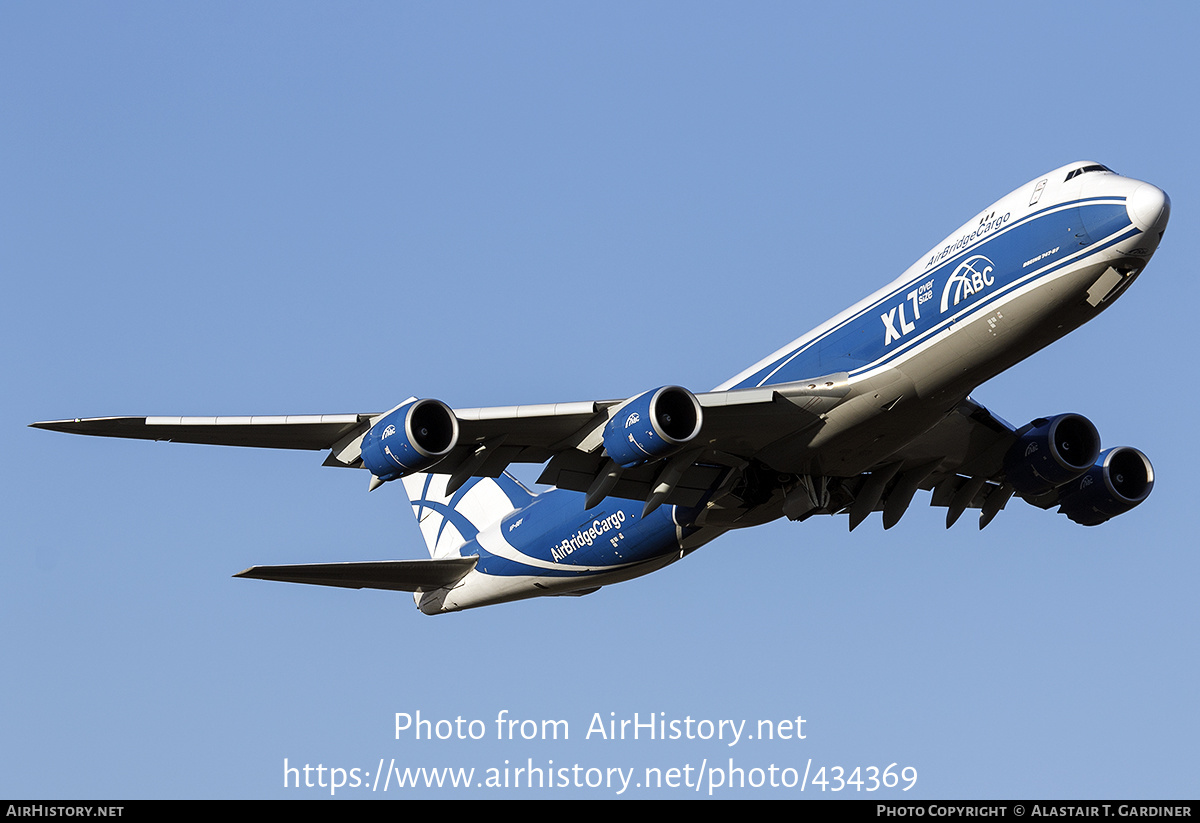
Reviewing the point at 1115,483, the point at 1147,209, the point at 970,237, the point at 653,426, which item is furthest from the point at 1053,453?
the point at 653,426

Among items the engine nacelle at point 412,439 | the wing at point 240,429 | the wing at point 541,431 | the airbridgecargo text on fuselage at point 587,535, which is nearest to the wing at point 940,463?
the wing at point 541,431

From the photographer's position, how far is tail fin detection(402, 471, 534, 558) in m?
36.2

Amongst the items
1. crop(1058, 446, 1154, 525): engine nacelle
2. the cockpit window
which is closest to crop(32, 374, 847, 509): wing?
the cockpit window

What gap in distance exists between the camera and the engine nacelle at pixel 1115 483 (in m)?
32.1

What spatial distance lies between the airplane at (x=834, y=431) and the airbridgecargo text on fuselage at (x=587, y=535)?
38 millimetres

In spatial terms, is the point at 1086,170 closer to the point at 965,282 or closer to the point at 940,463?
the point at 965,282

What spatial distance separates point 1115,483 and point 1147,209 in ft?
32.4

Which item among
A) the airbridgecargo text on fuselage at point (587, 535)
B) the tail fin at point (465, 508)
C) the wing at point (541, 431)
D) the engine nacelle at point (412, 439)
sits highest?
the tail fin at point (465, 508)

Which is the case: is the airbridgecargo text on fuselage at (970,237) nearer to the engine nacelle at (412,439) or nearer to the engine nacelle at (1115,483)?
the engine nacelle at (1115,483)

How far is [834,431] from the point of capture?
26.9 metres

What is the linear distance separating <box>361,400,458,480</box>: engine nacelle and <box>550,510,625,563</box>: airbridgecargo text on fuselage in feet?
22.1

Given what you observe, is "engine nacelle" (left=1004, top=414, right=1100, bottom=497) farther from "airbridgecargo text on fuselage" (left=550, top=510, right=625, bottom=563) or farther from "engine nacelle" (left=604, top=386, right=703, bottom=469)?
"engine nacelle" (left=604, top=386, right=703, bottom=469)
